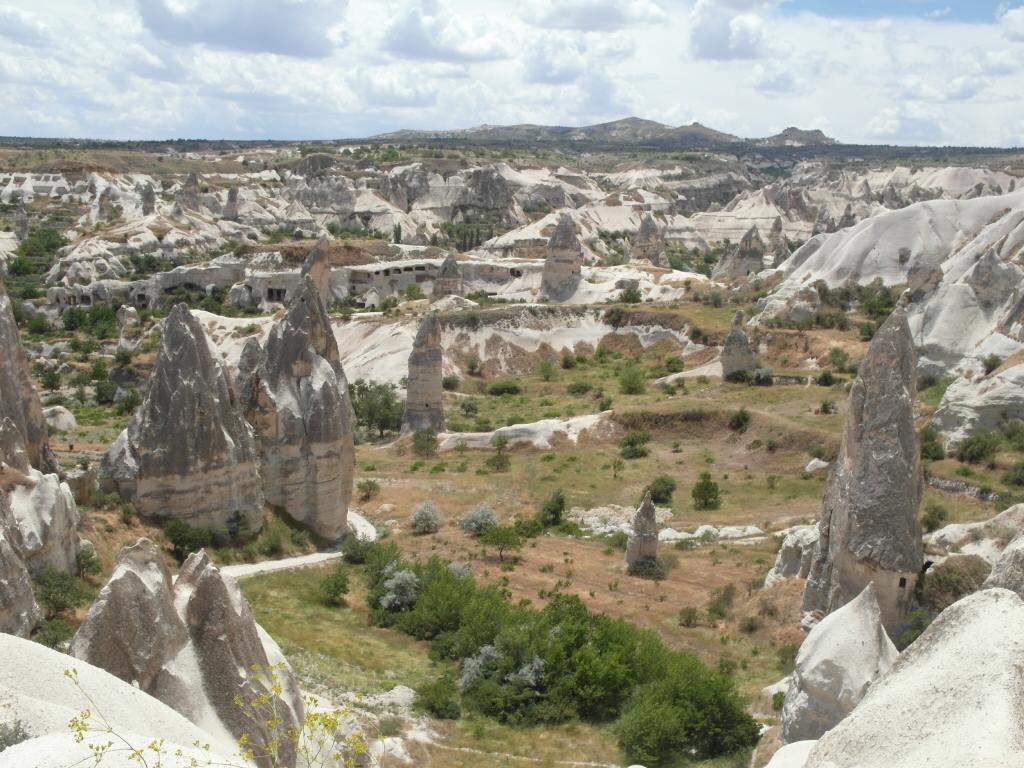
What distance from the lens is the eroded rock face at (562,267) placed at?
7244 centimetres

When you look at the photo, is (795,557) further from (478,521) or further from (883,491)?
(478,521)

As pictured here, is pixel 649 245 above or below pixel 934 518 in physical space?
above

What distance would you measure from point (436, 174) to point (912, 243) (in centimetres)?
7828

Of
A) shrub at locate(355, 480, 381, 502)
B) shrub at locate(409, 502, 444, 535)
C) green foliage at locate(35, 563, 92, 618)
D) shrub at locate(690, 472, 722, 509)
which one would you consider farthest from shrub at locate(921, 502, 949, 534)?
green foliage at locate(35, 563, 92, 618)

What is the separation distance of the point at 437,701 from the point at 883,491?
9.62 m

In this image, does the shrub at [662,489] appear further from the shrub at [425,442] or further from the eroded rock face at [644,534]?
the shrub at [425,442]

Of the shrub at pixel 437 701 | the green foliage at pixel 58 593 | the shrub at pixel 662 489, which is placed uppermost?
the green foliage at pixel 58 593

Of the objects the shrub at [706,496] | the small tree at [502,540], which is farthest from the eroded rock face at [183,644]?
the shrub at [706,496]

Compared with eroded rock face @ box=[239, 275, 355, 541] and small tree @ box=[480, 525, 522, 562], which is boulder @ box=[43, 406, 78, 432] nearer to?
eroded rock face @ box=[239, 275, 355, 541]

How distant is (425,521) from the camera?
2995cm

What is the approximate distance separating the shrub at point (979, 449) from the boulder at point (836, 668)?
2095 centimetres

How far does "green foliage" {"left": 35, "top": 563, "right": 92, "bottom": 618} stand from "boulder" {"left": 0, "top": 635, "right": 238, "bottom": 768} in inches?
323

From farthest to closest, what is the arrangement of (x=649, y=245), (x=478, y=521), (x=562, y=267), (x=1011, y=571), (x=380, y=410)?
(x=649, y=245), (x=562, y=267), (x=380, y=410), (x=478, y=521), (x=1011, y=571)

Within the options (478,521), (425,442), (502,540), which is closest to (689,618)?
(502,540)
